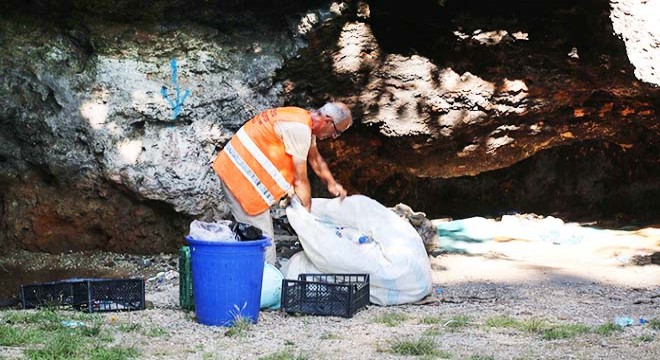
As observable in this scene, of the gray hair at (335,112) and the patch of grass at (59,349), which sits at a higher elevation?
the gray hair at (335,112)

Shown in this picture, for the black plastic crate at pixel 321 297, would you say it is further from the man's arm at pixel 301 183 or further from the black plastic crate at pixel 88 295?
the black plastic crate at pixel 88 295

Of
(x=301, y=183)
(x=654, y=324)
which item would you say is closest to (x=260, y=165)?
(x=301, y=183)

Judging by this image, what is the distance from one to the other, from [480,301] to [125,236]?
338 centimetres

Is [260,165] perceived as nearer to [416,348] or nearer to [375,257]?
[375,257]

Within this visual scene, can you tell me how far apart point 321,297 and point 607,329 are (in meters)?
1.71

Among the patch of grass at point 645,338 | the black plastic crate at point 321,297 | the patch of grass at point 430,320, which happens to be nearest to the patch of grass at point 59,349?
the black plastic crate at point 321,297

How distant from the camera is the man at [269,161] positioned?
19.7 feet

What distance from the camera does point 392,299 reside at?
5.92 metres

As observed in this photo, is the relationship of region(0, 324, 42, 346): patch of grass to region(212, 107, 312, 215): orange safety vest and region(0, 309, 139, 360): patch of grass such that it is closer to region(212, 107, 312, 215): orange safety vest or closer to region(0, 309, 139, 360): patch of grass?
region(0, 309, 139, 360): patch of grass

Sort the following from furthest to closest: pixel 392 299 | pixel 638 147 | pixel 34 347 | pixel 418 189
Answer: pixel 418 189 < pixel 638 147 < pixel 392 299 < pixel 34 347

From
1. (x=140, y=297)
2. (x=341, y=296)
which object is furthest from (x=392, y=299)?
(x=140, y=297)

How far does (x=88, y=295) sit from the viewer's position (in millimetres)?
5367

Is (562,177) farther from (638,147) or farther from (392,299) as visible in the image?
(392,299)

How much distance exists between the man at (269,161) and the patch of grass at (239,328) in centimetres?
115
